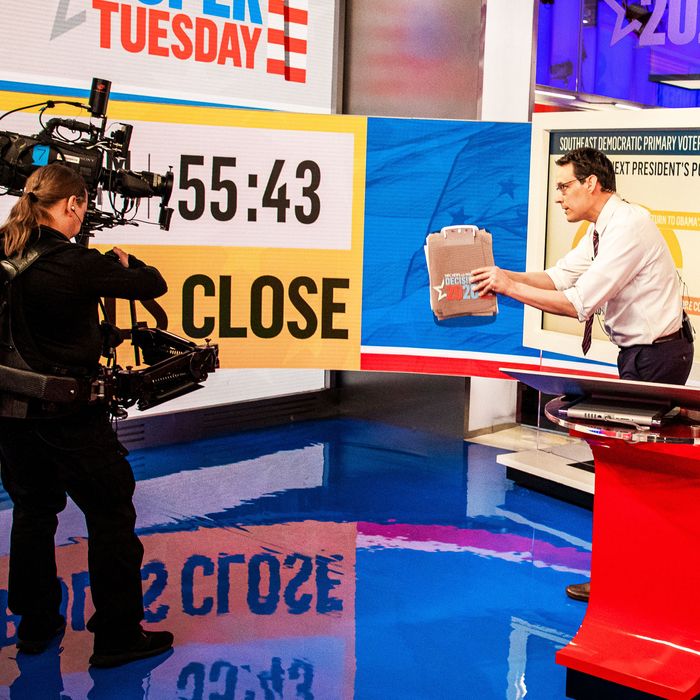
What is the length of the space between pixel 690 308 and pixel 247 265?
243 cm

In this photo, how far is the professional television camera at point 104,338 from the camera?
127 inches

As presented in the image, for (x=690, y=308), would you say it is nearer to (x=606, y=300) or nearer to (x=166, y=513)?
(x=606, y=300)

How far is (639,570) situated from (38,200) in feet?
7.02

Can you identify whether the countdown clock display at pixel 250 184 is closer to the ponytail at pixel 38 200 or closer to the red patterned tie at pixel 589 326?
the red patterned tie at pixel 589 326

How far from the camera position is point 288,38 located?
21.8ft

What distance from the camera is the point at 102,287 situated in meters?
3.24

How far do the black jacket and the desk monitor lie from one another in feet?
4.09

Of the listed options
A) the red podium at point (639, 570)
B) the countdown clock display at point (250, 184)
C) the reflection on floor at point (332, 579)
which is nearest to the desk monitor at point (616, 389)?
the red podium at point (639, 570)

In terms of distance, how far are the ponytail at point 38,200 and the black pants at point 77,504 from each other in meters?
0.57

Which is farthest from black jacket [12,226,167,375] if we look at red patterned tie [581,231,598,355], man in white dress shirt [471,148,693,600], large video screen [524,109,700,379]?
large video screen [524,109,700,379]

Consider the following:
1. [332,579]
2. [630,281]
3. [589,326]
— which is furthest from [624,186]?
[332,579]

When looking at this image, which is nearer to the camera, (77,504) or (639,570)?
(639,570)

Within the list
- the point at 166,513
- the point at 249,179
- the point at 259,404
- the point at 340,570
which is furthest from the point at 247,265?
the point at 340,570

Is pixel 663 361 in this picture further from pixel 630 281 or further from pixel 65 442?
pixel 65 442
